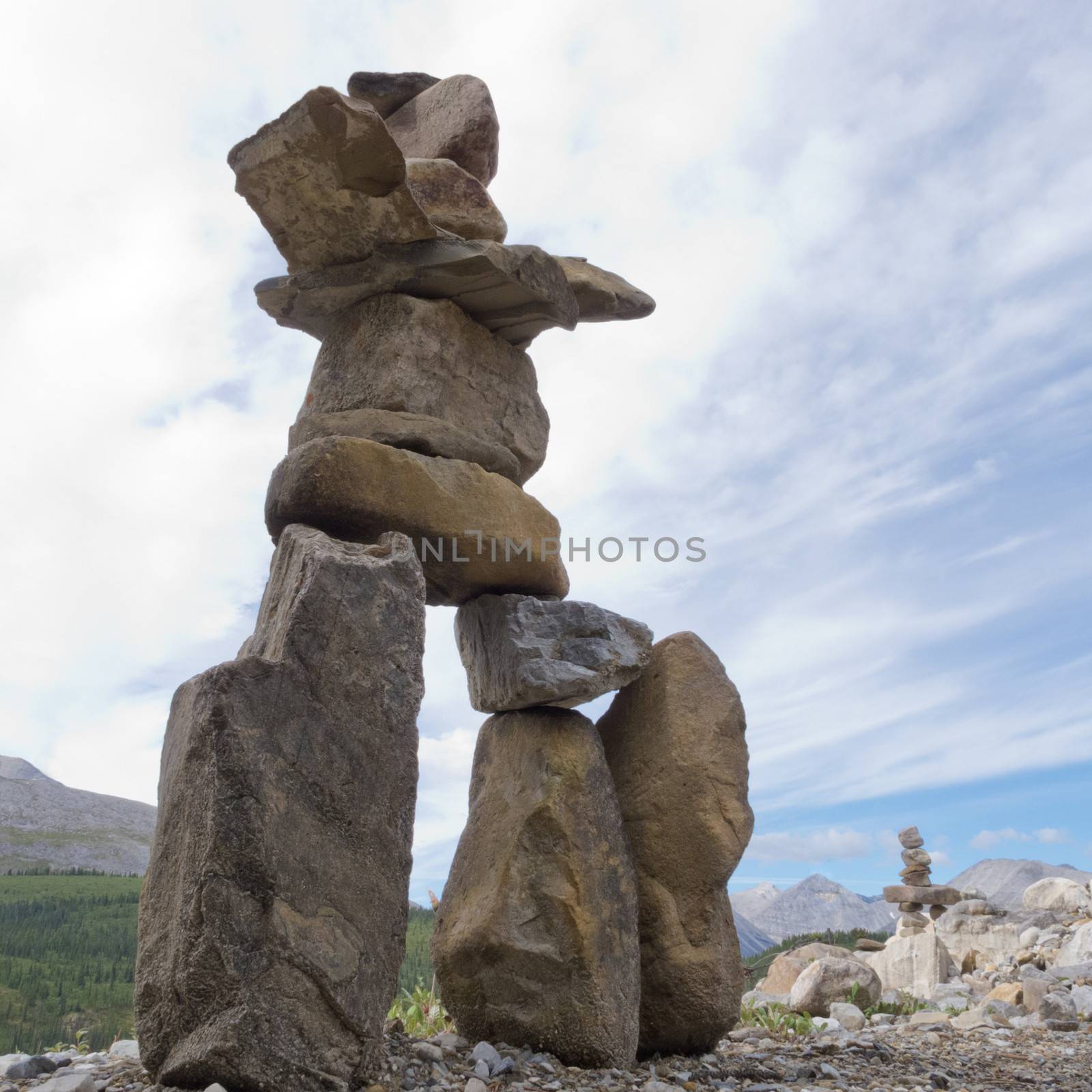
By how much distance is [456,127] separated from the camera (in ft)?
23.6

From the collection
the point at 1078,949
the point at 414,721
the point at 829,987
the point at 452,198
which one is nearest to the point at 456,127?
the point at 452,198

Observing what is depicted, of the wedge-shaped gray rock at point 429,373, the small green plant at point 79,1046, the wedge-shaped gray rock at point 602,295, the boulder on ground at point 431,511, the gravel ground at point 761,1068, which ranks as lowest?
the small green plant at point 79,1046

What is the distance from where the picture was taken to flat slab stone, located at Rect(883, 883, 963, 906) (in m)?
18.8

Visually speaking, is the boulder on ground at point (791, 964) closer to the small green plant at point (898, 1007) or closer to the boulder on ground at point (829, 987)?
the small green plant at point (898, 1007)

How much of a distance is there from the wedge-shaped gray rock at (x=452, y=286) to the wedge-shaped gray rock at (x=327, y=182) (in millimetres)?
110

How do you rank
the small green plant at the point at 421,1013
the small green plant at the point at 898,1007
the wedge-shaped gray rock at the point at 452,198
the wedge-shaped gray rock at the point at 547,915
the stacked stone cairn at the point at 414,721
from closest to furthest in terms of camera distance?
the stacked stone cairn at the point at 414,721, the wedge-shaped gray rock at the point at 547,915, the small green plant at the point at 421,1013, the wedge-shaped gray rock at the point at 452,198, the small green plant at the point at 898,1007

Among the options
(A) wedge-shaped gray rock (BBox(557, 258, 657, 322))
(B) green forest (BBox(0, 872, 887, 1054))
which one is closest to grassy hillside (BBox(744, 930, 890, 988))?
(B) green forest (BBox(0, 872, 887, 1054))

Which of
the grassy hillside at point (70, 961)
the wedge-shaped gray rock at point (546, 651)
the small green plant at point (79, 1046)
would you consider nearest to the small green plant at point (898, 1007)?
the grassy hillside at point (70, 961)

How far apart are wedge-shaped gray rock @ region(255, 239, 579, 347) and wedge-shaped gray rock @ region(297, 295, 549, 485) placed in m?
0.08

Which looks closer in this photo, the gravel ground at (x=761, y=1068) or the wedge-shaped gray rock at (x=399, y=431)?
the gravel ground at (x=761, y=1068)

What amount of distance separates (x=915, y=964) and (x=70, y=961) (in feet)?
35.8

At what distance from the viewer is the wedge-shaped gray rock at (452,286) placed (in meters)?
6.19

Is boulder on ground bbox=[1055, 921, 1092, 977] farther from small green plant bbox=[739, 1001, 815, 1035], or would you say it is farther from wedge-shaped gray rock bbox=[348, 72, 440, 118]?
wedge-shaped gray rock bbox=[348, 72, 440, 118]

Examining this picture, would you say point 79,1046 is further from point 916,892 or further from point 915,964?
point 916,892
